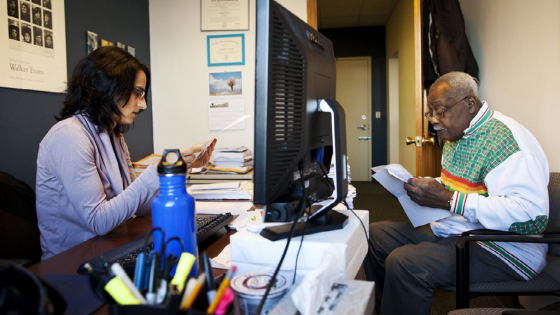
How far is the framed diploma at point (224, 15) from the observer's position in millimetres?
2689

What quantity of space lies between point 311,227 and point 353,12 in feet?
19.3

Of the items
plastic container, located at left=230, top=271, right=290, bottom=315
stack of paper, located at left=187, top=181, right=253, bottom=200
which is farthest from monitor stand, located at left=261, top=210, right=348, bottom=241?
stack of paper, located at left=187, top=181, right=253, bottom=200

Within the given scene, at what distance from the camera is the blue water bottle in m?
0.69

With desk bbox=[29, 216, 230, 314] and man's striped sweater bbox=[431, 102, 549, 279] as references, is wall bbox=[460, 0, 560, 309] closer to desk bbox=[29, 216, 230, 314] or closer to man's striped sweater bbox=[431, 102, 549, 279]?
man's striped sweater bbox=[431, 102, 549, 279]

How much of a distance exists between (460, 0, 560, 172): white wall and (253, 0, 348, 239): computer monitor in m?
1.32

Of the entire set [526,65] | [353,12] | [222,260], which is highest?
[353,12]

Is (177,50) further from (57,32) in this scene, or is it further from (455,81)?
(455,81)

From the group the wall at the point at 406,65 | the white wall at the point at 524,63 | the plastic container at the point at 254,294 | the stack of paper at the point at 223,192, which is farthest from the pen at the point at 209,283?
the wall at the point at 406,65

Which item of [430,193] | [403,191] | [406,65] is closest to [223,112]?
[403,191]

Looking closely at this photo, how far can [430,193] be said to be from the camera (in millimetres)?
1550

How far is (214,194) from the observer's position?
5.63ft

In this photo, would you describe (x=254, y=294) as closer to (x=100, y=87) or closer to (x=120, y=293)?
(x=120, y=293)

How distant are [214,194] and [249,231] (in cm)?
87

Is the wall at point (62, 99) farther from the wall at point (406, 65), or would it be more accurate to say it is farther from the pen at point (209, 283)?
the wall at point (406, 65)
